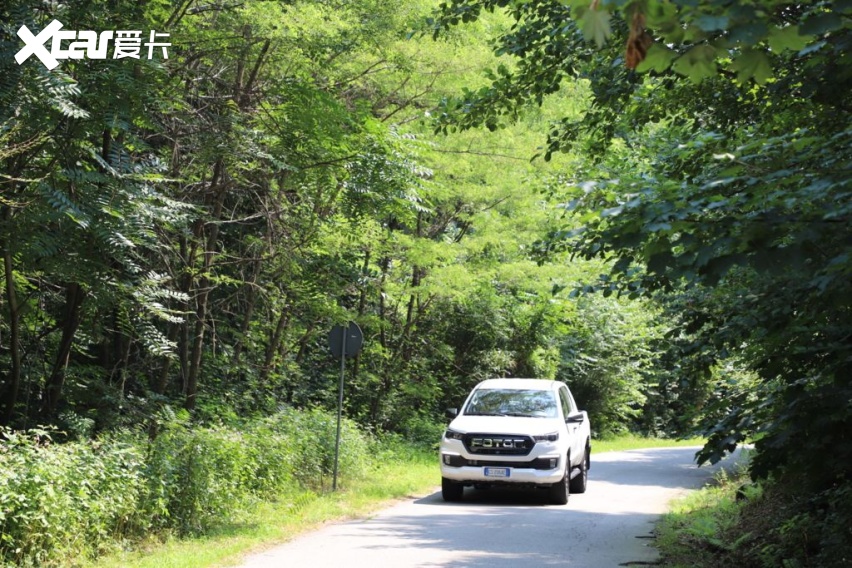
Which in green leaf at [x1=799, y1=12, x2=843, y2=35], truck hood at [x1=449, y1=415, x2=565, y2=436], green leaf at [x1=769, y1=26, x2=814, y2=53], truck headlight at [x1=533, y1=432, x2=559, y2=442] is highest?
green leaf at [x1=799, y1=12, x2=843, y2=35]

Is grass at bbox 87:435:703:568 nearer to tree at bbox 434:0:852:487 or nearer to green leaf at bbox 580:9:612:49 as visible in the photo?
tree at bbox 434:0:852:487

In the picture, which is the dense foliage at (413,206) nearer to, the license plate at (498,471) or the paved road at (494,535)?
the paved road at (494,535)

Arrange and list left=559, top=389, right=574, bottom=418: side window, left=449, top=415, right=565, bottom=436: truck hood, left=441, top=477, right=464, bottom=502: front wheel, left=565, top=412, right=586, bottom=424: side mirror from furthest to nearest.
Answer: left=559, top=389, right=574, bottom=418: side window < left=565, top=412, right=586, bottom=424: side mirror < left=441, top=477, right=464, bottom=502: front wheel < left=449, top=415, right=565, bottom=436: truck hood

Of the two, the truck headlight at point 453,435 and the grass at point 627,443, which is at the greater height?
the truck headlight at point 453,435

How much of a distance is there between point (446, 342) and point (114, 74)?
19112 mm

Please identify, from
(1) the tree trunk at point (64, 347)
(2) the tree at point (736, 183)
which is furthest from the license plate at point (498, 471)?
(1) the tree trunk at point (64, 347)

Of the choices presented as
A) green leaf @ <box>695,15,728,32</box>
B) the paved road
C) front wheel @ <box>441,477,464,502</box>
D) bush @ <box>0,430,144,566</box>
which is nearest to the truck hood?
front wheel @ <box>441,477,464,502</box>

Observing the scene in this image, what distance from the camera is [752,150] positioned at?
6594 mm

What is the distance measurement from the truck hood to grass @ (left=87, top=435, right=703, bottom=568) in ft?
5.82

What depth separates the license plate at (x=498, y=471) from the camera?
1484 cm

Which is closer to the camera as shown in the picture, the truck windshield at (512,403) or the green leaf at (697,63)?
the green leaf at (697,63)

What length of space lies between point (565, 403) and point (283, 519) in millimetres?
6468

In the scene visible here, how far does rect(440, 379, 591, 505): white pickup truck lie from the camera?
14.8 meters

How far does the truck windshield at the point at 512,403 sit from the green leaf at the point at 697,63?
12581 mm
